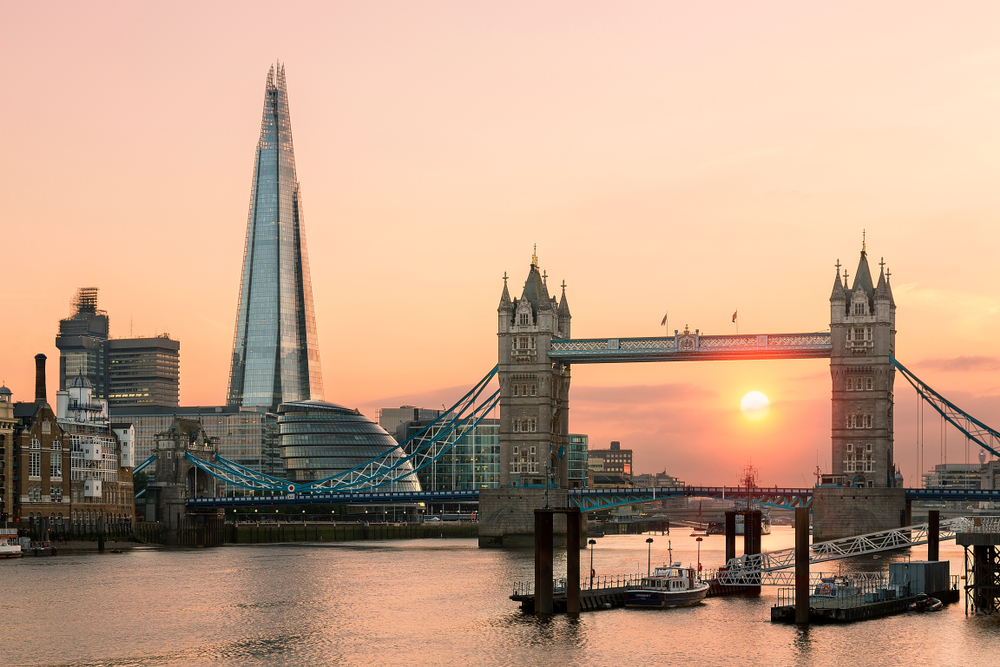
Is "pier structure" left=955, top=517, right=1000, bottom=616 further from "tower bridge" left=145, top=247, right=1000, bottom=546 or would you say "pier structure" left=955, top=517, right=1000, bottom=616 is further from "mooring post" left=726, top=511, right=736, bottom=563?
"tower bridge" left=145, top=247, right=1000, bottom=546

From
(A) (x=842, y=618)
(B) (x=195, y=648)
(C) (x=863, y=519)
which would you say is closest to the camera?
(B) (x=195, y=648)

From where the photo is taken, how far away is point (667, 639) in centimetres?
7075

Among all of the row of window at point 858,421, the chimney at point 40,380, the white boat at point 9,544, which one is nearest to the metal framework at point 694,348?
the row of window at point 858,421

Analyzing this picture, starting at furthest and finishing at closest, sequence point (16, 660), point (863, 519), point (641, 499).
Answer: point (641, 499), point (863, 519), point (16, 660)

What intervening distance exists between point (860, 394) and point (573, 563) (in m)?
77.2

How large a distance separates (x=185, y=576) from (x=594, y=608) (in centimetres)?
4208

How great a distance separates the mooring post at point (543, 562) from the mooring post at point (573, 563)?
130 centimetres

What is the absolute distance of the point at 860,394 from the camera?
478ft

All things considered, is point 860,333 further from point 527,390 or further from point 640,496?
point 527,390

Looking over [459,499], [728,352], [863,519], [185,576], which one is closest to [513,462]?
[459,499]

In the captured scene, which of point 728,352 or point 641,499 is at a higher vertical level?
point 728,352

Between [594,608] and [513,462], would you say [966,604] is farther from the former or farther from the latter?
[513,462]

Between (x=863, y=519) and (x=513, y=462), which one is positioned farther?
(x=513, y=462)

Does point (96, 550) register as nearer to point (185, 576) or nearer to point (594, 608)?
point (185, 576)
